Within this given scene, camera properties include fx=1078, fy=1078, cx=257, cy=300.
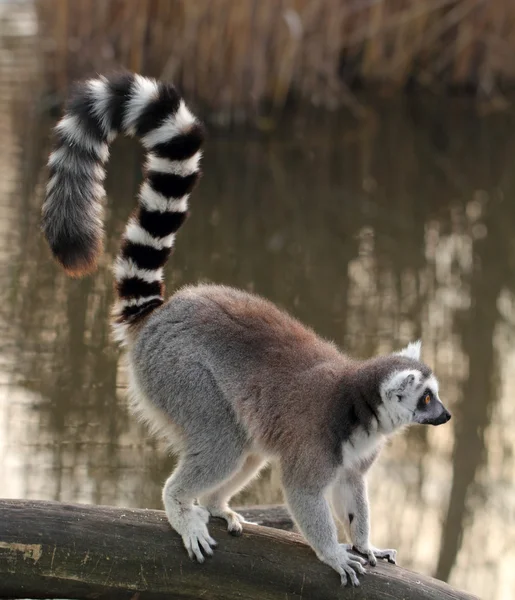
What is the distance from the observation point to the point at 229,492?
461cm

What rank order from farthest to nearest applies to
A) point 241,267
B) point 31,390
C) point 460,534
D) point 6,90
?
1. point 6,90
2. point 241,267
3. point 31,390
4. point 460,534

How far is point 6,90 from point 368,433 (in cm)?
1141

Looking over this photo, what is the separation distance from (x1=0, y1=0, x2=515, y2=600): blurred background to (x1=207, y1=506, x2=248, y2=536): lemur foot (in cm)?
170

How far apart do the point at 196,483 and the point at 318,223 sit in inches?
275

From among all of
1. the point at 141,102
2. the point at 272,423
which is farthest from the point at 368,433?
the point at 141,102

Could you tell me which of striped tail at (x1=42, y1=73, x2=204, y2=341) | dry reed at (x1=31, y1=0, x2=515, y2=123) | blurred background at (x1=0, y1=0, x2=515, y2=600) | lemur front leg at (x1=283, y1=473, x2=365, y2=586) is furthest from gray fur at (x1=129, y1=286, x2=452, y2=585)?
dry reed at (x1=31, y1=0, x2=515, y2=123)

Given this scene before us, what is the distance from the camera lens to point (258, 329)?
4516mm

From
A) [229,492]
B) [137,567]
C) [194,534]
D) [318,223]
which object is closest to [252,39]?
[318,223]

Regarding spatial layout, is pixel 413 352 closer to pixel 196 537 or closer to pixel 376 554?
pixel 376 554

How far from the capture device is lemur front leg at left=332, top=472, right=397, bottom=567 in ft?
14.6

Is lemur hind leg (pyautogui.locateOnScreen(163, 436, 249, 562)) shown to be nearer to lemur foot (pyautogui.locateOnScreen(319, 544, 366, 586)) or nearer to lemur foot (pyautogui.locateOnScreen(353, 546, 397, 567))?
lemur foot (pyautogui.locateOnScreen(319, 544, 366, 586))

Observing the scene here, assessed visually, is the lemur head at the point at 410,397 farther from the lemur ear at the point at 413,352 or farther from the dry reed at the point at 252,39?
the dry reed at the point at 252,39

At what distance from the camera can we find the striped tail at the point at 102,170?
4.18m

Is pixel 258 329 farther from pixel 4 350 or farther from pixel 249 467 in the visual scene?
pixel 4 350
